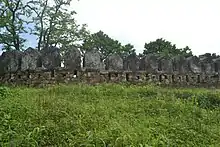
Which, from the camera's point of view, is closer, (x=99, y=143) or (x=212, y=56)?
(x=99, y=143)

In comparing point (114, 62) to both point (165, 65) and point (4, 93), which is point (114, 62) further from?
point (4, 93)

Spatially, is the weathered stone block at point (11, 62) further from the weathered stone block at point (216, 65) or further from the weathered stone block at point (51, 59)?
the weathered stone block at point (216, 65)

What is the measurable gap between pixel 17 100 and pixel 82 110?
4.28ft

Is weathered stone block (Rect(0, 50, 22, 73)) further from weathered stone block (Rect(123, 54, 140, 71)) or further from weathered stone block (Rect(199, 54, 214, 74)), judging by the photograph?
weathered stone block (Rect(199, 54, 214, 74))

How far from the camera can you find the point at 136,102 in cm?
732

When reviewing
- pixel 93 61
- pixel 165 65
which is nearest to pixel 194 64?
pixel 165 65

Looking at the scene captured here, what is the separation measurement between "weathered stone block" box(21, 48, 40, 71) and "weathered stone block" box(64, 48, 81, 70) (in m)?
0.71

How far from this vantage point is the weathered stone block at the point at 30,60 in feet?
31.1

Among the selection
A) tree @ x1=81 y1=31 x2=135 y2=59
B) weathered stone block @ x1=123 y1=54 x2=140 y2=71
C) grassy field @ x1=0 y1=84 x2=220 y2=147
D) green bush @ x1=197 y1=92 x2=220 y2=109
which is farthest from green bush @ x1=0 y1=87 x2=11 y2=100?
tree @ x1=81 y1=31 x2=135 y2=59

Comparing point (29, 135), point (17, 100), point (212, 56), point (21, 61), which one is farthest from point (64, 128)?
point (212, 56)

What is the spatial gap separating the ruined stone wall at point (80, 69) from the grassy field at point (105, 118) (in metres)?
1.27

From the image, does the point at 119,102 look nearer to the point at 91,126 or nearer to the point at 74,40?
the point at 91,126

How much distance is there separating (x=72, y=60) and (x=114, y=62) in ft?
3.54

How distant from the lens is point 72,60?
946cm
